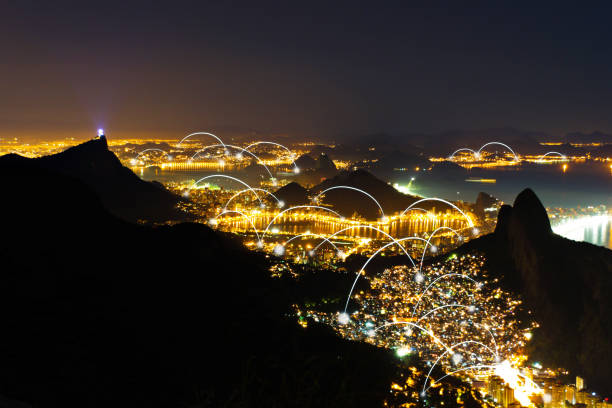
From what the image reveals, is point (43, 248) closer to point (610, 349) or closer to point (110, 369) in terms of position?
point (110, 369)

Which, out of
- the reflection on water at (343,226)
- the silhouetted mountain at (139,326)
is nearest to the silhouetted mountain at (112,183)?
the reflection on water at (343,226)

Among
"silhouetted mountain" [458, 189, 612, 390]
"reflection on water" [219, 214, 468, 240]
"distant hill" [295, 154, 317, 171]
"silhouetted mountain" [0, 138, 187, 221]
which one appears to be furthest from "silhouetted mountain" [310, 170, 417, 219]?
"distant hill" [295, 154, 317, 171]

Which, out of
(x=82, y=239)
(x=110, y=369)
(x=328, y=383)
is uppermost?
Result: (x=82, y=239)

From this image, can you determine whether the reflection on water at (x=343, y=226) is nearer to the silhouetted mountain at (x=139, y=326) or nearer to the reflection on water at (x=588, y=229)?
the reflection on water at (x=588, y=229)

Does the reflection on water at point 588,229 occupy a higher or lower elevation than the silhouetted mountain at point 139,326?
lower

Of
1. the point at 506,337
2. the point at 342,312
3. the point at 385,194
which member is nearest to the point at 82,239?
the point at 342,312
